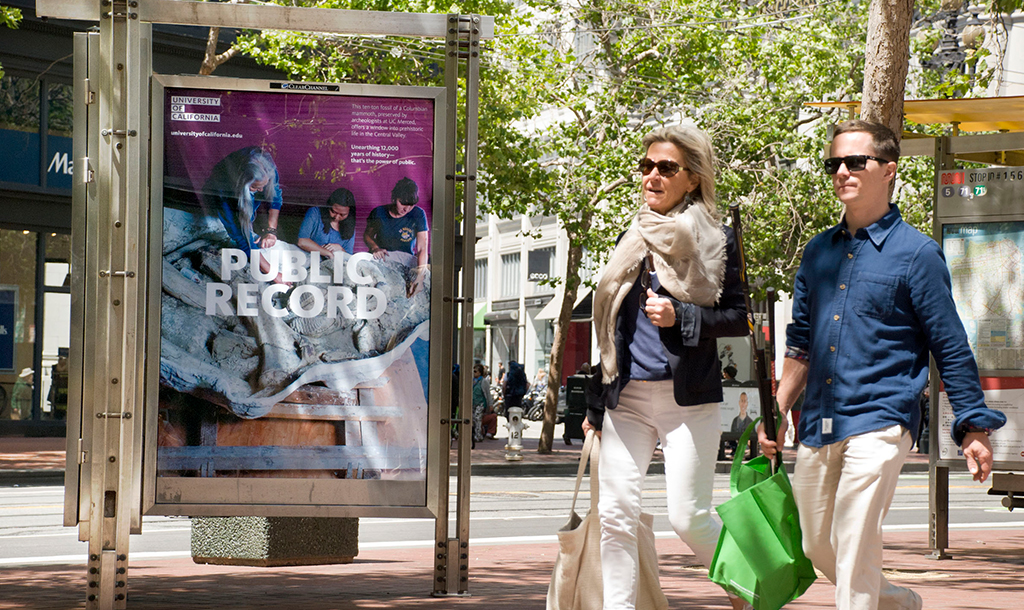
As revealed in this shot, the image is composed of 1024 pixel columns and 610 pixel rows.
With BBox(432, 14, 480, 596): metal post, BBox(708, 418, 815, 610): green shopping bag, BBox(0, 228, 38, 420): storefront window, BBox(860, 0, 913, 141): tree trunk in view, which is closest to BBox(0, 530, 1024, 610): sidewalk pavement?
BBox(432, 14, 480, 596): metal post

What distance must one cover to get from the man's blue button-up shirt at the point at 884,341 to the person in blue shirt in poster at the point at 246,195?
2792 millimetres

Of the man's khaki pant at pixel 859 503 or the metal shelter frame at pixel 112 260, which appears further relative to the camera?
the metal shelter frame at pixel 112 260

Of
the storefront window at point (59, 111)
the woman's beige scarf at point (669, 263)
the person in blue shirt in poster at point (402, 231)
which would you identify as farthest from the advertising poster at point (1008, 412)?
the storefront window at point (59, 111)

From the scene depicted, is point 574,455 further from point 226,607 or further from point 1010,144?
point 226,607

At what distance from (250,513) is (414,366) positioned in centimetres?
103

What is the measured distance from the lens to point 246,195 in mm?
6109

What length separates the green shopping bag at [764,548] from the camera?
14.4ft

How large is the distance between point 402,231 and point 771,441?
7.74 feet

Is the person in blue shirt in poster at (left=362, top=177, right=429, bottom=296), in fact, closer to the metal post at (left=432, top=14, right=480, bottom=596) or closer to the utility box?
the metal post at (left=432, top=14, right=480, bottom=596)

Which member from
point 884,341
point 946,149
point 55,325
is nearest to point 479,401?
point 55,325

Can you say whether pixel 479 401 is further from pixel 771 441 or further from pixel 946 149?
pixel 771 441

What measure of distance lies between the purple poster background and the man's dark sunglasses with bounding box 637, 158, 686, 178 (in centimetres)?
169

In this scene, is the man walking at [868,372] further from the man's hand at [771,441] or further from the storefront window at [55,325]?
the storefront window at [55,325]

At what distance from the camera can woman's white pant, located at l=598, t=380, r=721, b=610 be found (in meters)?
4.62
